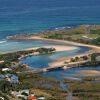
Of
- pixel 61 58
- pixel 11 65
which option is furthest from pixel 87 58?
pixel 11 65

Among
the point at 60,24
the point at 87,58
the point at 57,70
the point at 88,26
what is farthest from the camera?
the point at 60,24

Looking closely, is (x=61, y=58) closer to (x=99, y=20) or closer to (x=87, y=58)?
(x=87, y=58)

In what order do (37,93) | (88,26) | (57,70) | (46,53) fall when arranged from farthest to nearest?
(88,26) < (46,53) < (57,70) < (37,93)

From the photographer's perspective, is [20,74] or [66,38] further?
[66,38]

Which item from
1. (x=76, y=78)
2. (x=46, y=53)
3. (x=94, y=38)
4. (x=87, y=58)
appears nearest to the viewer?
(x=76, y=78)

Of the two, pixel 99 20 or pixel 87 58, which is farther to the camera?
pixel 99 20

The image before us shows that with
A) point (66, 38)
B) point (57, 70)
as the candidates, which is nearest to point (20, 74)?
point (57, 70)

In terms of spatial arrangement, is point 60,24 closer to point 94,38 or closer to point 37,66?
point 94,38

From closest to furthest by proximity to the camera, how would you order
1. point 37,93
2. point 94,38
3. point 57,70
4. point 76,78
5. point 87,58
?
1. point 37,93
2. point 76,78
3. point 57,70
4. point 87,58
5. point 94,38
